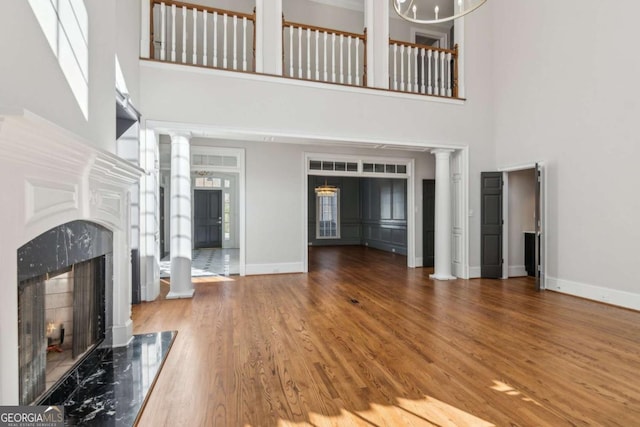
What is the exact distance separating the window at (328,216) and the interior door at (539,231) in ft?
23.4

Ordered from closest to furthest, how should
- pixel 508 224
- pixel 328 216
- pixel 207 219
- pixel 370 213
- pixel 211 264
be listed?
pixel 508 224 < pixel 211 264 < pixel 207 219 < pixel 370 213 < pixel 328 216

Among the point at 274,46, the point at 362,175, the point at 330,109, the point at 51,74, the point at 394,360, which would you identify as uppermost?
the point at 274,46

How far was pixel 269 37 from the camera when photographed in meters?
4.85

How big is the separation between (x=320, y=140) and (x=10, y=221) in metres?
4.27

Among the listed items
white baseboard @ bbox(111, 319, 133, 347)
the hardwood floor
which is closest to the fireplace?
white baseboard @ bbox(111, 319, 133, 347)

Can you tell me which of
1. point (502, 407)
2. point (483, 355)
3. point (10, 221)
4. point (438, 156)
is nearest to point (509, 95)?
point (438, 156)

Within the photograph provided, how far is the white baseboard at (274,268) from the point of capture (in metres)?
6.21

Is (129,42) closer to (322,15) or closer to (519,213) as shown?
(322,15)

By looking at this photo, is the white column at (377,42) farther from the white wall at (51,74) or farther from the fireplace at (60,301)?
the fireplace at (60,301)

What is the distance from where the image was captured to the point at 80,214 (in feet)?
6.72

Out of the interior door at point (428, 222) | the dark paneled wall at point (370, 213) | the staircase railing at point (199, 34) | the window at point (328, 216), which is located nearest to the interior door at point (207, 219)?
the dark paneled wall at point (370, 213)

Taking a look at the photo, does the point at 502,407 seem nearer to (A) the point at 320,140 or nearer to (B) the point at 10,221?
(B) the point at 10,221

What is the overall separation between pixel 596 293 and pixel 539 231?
1129 mm

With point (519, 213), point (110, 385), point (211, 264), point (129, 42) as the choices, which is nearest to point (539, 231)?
point (519, 213)
